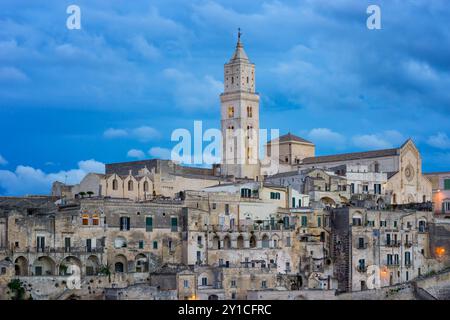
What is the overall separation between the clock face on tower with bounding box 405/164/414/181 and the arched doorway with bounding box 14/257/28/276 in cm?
3334

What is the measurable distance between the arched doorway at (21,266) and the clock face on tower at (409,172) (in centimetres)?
3334

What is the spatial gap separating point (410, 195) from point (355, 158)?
5.19m

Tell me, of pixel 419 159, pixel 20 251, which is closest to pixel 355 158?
pixel 419 159

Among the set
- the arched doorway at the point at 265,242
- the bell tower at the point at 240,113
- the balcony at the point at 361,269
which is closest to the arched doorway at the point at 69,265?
the arched doorway at the point at 265,242

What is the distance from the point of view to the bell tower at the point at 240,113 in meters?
100

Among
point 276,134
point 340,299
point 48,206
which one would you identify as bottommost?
point 340,299

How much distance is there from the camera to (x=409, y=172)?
9369 cm

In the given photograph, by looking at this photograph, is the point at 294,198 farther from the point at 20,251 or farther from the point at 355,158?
the point at 20,251

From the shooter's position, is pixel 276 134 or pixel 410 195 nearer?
pixel 410 195

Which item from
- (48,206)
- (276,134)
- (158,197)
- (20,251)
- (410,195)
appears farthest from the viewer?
(276,134)

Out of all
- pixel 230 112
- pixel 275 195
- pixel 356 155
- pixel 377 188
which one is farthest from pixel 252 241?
pixel 230 112

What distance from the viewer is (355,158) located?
314 ft

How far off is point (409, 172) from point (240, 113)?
14.7 metres

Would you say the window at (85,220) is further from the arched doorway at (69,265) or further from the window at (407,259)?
the window at (407,259)
